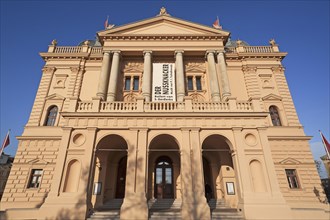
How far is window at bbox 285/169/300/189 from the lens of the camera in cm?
1684

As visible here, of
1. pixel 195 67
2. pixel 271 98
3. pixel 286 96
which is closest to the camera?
pixel 271 98

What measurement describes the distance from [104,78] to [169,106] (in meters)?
8.31

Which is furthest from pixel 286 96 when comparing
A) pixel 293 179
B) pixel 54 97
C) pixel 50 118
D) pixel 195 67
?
pixel 50 118

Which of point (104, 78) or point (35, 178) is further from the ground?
point (104, 78)

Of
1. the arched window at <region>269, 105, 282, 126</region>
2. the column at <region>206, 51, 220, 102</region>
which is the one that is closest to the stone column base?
the column at <region>206, 51, 220, 102</region>

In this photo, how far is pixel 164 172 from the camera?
1745 cm

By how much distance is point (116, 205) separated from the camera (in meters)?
15.0

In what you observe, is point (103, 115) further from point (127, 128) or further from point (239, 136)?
point (239, 136)

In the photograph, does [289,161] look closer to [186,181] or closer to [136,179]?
[186,181]

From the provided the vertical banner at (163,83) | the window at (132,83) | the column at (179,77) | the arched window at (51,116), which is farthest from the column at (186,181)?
the arched window at (51,116)

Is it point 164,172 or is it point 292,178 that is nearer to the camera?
point 292,178

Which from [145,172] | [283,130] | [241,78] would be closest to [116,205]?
[145,172]

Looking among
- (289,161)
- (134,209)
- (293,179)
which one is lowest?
(134,209)

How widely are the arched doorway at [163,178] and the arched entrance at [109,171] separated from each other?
3059 mm
